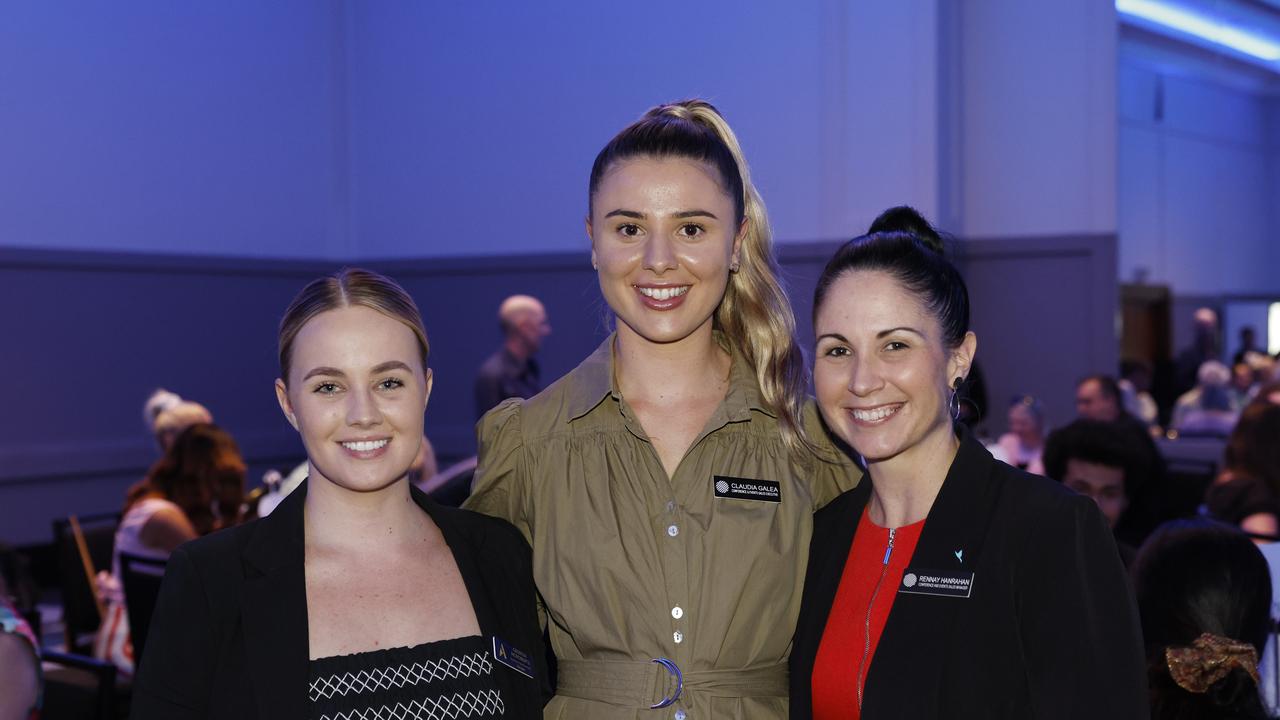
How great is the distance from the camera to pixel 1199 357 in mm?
13578

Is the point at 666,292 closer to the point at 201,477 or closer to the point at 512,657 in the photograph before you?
the point at 512,657

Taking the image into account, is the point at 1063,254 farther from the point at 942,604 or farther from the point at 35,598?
the point at 942,604

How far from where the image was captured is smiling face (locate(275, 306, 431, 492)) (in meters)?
2.05

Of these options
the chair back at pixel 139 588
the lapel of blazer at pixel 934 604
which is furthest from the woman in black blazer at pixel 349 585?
the chair back at pixel 139 588

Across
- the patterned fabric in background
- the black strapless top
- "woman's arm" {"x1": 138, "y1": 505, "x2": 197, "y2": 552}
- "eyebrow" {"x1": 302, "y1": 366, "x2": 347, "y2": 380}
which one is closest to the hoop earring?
the black strapless top

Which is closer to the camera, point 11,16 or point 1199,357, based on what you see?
point 11,16

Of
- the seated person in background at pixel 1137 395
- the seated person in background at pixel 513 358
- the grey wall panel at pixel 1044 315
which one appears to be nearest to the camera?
the seated person in background at pixel 513 358

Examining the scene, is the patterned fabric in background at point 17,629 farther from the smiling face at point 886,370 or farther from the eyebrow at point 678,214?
the smiling face at point 886,370

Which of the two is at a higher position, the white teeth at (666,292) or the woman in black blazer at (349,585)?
the white teeth at (666,292)

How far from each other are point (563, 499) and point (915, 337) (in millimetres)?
679

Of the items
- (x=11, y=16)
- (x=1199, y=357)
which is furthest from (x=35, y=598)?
(x=1199, y=357)

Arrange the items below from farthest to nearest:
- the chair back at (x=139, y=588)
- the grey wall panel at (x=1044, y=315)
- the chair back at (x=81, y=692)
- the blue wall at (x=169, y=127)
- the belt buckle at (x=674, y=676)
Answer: the grey wall panel at (x=1044, y=315) < the blue wall at (x=169, y=127) < the chair back at (x=139, y=588) < the chair back at (x=81, y=692) < the belt buckle at (x=674, y=676)

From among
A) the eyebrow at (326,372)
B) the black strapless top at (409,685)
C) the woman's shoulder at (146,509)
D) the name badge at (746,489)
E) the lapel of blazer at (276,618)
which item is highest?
the eyebrow at (326,372)

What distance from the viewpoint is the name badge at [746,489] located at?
2258 millimetres
